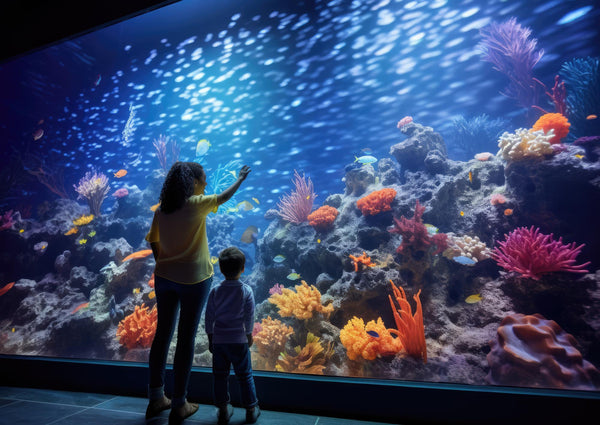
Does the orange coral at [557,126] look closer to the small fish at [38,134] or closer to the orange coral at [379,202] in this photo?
the orange coral at [379,202]

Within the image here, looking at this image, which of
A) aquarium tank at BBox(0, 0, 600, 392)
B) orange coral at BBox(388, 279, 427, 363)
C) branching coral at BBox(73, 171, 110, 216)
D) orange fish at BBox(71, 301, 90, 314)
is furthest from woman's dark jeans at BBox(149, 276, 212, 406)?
branching coral at BBox(73, 171, 110, 216)

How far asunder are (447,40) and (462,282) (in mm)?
9721

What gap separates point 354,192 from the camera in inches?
233

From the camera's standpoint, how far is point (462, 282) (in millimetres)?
3170

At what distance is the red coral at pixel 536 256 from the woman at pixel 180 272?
306 centimetres

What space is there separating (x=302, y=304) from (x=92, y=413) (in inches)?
79.4

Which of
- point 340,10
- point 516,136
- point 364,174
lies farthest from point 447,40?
point 516,136

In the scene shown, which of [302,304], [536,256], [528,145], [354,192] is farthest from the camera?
[354,192]

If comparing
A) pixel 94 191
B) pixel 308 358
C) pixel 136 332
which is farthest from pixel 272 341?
pixel 94 191

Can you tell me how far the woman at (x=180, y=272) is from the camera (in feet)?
5.51

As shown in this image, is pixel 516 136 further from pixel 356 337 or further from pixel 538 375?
pixel 356 337

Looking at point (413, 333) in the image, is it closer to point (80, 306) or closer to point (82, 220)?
point (80, 306)

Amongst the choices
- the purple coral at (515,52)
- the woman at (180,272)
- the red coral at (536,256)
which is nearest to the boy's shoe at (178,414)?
the woman at (180,272)

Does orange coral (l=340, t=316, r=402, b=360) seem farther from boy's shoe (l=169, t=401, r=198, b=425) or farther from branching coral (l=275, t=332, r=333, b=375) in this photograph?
boy's shoe (l=169, t=401, r=198, b=425)
